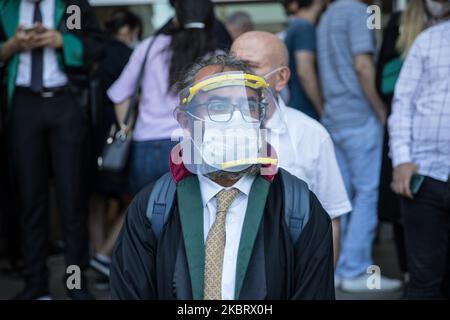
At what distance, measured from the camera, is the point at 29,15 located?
4590 millimetres

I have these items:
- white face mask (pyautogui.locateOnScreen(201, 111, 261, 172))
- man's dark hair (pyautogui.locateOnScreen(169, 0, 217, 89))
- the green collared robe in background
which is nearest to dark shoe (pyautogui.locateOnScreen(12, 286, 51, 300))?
the green collared robe in background

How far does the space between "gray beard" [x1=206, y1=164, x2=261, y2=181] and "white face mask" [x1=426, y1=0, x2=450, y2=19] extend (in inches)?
79.7

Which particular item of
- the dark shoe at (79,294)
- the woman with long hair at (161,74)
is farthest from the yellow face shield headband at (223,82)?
the dark shoe at (79,294)

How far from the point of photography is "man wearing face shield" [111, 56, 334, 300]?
2.25 m

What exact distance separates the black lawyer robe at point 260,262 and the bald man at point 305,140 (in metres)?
0.80

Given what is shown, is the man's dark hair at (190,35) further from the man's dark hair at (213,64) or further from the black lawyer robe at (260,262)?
the black lawyer robe at (260,262)

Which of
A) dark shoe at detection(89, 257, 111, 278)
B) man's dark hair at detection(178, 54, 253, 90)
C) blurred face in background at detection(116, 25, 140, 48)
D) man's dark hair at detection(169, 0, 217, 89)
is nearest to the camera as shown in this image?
man's dark hair at detection(178, 54, 253, 90)

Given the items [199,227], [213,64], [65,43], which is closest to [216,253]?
[199,227]

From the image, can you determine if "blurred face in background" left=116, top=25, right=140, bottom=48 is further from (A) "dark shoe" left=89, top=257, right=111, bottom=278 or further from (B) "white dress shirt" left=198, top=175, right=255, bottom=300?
(B) "white dress shirt" left=198, top=175, right=255, bottom=300

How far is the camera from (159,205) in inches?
92.2

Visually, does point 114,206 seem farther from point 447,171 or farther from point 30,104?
point 447,171

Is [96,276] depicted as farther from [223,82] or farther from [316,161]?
[223,82]
